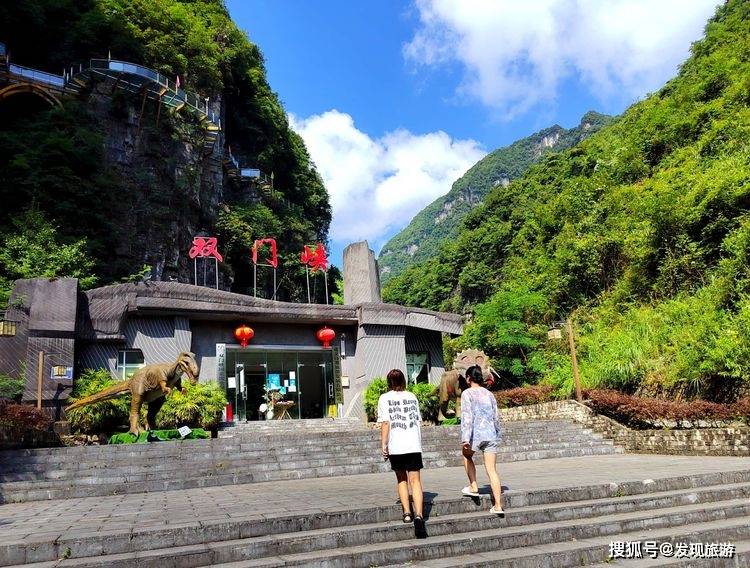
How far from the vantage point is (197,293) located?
14352mm

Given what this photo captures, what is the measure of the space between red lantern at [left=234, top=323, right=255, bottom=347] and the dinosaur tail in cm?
416

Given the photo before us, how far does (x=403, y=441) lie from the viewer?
4699mm

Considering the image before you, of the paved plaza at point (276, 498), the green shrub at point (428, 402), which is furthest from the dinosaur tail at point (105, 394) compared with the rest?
the green shrub at point (428, 402)

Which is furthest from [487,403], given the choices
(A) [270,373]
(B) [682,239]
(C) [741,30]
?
(C) [741,30]

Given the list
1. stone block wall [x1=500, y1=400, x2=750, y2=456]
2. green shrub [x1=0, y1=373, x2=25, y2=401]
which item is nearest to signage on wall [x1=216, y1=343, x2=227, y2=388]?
green shrub [x1=0, y1=373, x2=25, y2=401]

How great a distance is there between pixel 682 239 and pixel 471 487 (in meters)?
16.6

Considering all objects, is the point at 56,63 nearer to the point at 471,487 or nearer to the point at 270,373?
the point at 270,373

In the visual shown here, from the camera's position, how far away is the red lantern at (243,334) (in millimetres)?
15219

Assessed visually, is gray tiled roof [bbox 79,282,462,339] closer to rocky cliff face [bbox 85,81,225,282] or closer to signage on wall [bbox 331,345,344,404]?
signage on wall [bbox 331,345,344,404]

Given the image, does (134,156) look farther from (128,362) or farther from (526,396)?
(526,396)

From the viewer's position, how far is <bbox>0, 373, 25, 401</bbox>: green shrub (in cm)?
1191

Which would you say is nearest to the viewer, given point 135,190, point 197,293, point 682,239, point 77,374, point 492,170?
point 77,374

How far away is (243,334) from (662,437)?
34.8 feet

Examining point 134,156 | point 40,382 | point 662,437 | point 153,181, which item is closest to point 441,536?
point 662,437
